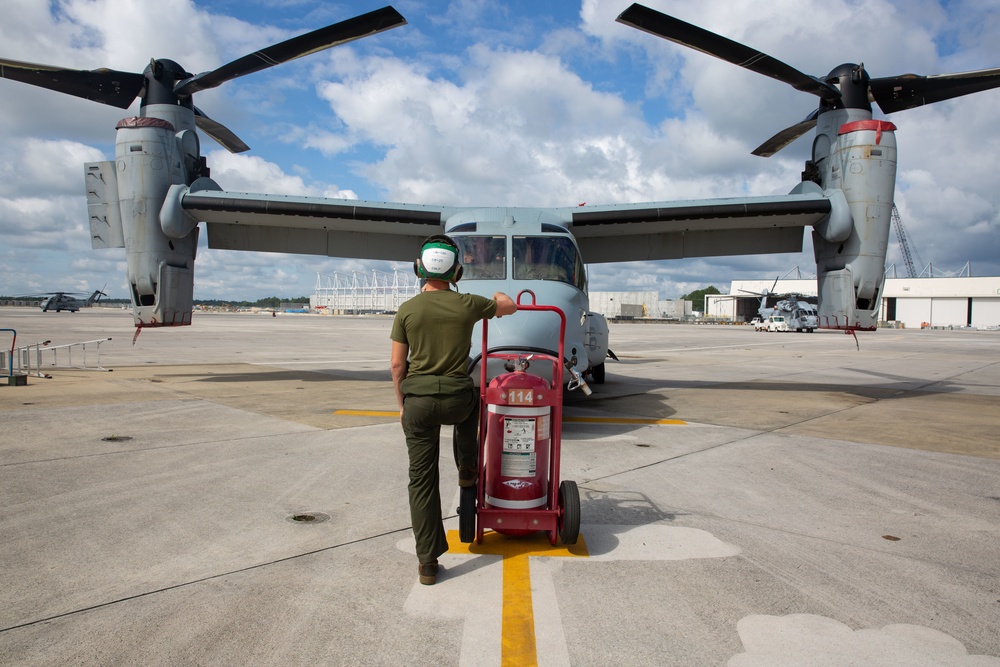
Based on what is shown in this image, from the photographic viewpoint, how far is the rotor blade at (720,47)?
1006 centimetres

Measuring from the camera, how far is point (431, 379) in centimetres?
358

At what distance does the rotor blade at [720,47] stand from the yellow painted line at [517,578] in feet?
28.8

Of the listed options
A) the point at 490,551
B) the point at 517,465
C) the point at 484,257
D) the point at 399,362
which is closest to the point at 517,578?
the point at 490,551

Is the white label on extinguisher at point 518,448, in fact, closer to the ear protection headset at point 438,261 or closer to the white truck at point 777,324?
the ear protection headset at point 438,261

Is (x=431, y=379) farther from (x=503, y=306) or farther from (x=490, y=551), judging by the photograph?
(x=490, y=551)

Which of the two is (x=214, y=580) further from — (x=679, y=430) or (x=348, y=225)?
(x=348, y=225)

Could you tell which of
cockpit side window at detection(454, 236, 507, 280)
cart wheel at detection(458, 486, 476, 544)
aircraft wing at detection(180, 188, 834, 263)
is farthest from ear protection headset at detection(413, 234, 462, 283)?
aircraft wing at detection(180, 188, 834, 263)

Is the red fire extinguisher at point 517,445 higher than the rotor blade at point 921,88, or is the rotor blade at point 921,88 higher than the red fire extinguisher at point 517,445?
the rotor blade at point 921,88

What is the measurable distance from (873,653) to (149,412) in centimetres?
887

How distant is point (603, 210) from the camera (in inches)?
444

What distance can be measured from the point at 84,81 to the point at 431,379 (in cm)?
1214

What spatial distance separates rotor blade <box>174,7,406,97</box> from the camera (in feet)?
34.5

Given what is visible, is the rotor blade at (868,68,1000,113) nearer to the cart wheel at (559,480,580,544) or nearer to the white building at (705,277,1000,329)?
the cart wheel at (559,480,580,544)

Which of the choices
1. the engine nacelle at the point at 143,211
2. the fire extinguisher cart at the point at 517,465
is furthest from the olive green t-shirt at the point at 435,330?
the engine nacelle at the point at 143,211
